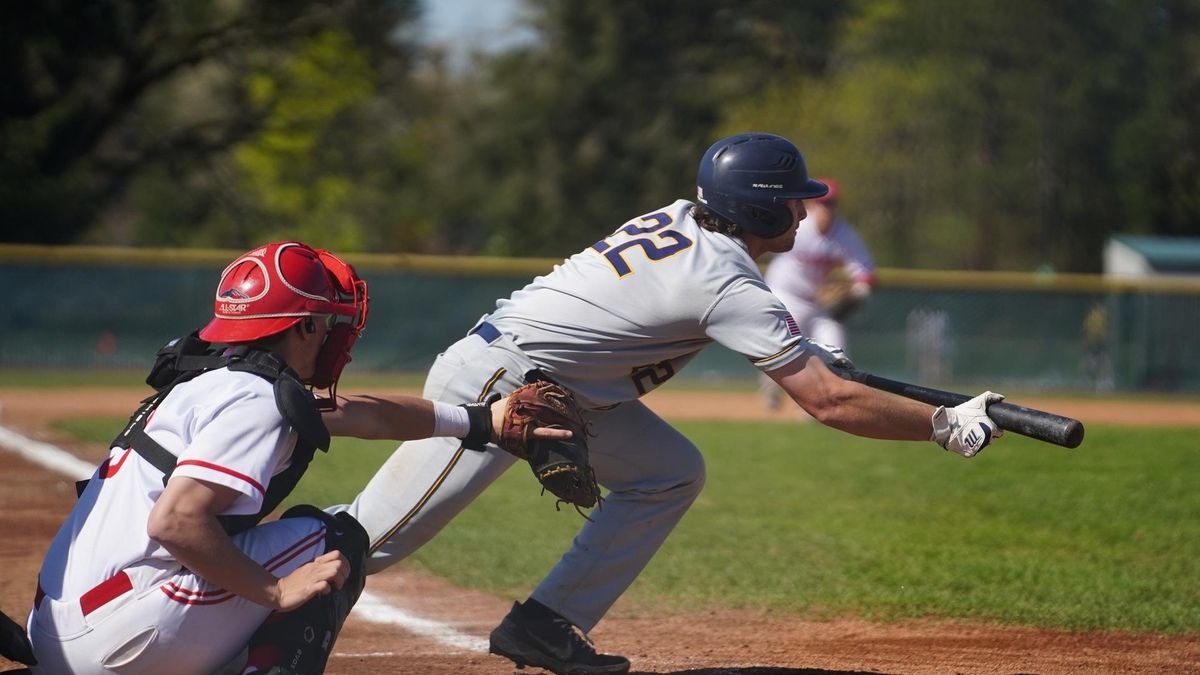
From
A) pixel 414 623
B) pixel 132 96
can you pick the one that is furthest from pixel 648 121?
pixel 414 623

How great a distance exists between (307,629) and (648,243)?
5.53 ft

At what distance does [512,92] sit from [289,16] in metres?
12.5

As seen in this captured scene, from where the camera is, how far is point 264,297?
3301 millimetres

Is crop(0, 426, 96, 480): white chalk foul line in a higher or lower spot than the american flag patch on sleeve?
lower

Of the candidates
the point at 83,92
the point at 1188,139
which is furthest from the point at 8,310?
the point at 1188,139

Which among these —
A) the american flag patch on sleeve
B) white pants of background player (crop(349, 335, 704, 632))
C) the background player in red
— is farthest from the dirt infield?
the background player in red

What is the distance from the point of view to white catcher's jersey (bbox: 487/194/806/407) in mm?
4141

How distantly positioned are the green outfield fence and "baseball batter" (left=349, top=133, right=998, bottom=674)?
16.2m

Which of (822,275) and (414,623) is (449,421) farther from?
(822,275)

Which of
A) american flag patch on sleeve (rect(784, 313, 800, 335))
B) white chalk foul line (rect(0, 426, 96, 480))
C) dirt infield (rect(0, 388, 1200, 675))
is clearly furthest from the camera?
white chalk foul line (rect(0, 426, 96, 480))

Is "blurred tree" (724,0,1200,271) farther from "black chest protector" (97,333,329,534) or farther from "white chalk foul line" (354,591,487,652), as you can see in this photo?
"black chest protector" (97,333,329,534)

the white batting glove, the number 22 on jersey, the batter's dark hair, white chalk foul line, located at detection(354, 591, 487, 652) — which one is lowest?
white chalk foul line, located at detection(354, 591, 487, 652)

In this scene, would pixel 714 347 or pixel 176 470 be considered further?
pixel 714 347

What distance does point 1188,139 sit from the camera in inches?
1494
